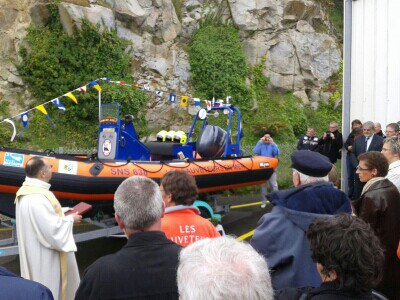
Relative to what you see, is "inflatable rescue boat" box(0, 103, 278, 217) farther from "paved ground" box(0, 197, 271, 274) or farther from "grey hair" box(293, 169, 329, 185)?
"grey hair" box(293, 169, 329, 185)

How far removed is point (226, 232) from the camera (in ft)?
26.2

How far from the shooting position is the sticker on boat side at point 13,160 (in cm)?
627

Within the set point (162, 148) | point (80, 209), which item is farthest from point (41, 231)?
point (162, 148)

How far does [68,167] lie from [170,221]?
3.93 metres

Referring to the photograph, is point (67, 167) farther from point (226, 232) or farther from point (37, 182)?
point (226, 232)

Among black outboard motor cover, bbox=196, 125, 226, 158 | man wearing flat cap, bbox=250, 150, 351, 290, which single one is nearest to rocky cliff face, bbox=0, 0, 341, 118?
black outboard motor cover, bbox=196, 125, 226, 158

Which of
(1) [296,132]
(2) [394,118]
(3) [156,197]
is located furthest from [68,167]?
(1) [296,132]

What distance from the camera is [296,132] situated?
17000mm

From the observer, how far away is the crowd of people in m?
1.32

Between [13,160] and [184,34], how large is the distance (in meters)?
11.6

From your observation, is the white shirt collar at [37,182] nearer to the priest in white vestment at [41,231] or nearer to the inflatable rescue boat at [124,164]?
the priest in white vestment at [41,231]

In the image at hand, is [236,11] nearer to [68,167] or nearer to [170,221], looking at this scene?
[68,167]

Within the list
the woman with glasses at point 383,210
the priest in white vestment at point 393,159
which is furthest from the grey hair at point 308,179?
the priest in white vestment at point 393,159

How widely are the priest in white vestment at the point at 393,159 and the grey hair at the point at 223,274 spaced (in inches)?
122
